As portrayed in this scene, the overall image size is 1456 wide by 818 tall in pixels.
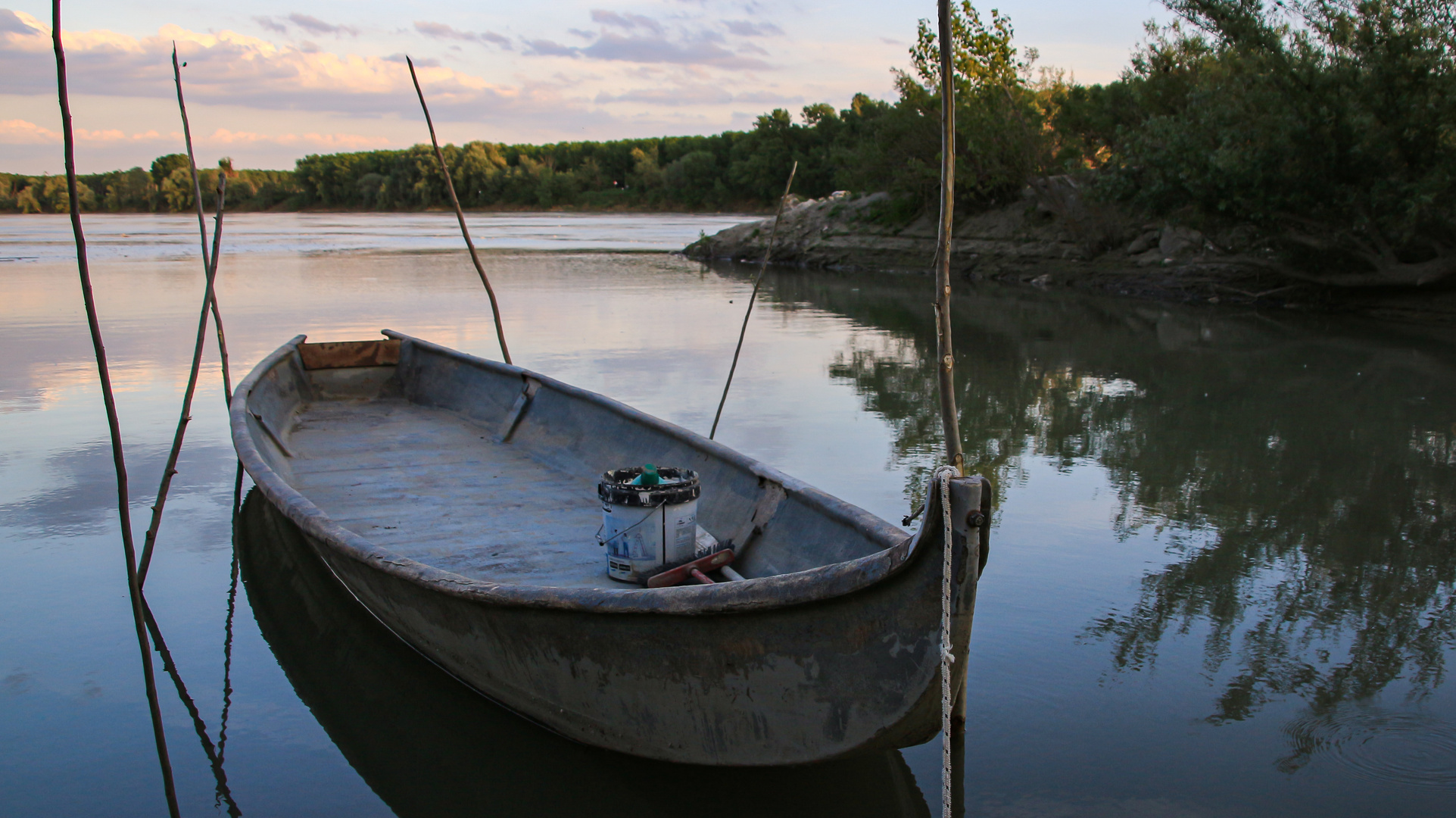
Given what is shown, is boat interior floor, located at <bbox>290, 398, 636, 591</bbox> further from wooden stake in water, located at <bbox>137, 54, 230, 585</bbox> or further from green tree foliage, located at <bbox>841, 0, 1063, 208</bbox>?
green tree foliage, located at <bbox>841, 0, 1063, 208</bbox>

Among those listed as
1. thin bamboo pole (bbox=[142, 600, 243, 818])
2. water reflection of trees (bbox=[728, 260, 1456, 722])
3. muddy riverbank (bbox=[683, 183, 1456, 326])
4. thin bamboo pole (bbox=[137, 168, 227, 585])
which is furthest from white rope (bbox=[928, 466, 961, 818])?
muddy riverbank (bbox=[683, 183, 1456, 326])

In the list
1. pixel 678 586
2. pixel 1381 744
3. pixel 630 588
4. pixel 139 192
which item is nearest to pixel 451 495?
pixel 630 588

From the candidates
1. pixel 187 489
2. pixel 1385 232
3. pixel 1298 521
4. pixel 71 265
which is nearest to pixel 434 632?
pixel 187 489

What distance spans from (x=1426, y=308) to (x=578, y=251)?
76.5 ft

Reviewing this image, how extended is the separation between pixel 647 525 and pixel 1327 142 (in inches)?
528

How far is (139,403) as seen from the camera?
860 centimetres

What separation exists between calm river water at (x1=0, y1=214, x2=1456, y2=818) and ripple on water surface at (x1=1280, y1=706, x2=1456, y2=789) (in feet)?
0.04

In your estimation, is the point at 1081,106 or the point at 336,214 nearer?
the point at 1081,106

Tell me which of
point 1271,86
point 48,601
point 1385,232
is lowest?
point 48,601

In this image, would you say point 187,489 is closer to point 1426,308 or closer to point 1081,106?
point 1426,308

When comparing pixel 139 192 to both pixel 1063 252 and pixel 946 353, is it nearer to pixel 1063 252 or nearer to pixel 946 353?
pixel 1063 252

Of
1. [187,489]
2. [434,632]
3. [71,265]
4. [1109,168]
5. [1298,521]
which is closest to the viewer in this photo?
[434,632]

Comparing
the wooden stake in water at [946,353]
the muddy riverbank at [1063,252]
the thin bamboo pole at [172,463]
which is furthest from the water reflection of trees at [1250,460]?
the thin bamboo pole at [172,463]

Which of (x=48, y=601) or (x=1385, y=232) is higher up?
(x=1385, y=232)
